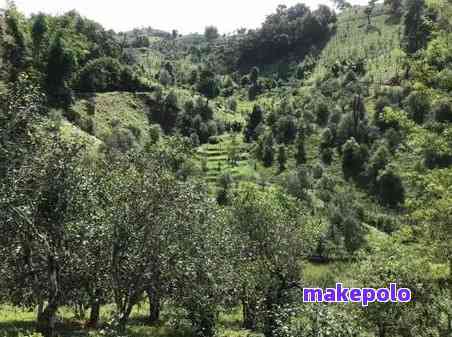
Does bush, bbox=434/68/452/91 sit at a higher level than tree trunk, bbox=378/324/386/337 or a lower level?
higher

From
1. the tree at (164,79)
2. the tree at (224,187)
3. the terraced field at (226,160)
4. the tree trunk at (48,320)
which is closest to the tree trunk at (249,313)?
the tree trunk at (48,320)

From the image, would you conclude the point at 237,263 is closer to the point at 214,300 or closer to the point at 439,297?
the point at 214,300

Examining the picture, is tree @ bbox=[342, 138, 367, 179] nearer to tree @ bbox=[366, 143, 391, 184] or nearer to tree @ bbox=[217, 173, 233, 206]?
tree @ bbox=[366, 143, 391, 184]

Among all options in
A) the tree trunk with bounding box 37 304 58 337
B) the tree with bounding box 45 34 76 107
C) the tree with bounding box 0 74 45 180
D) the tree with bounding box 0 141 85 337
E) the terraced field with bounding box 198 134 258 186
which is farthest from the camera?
the terraced field with bounding box 198 134 258 186

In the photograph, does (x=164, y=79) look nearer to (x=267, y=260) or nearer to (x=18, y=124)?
(x=267, y=260)

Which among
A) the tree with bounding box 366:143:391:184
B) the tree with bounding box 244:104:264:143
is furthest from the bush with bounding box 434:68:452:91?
the tree with bounding box 244:104:264:143

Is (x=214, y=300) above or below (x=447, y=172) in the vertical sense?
below

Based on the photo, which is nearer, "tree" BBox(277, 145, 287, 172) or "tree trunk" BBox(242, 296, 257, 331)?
"tree trunk" BBox(242, 296, 257, 331)

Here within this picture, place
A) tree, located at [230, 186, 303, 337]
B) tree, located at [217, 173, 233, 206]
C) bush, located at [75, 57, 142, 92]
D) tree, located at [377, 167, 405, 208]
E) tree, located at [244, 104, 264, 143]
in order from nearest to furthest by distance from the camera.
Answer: tree, located at [230, 186, 303, 337]
tree, located at [217, 173, 233, 206]
tree, located at [377, 167, 405, 208]
bush, located at [75, 57, 142, 92]
tree, located at [244, 104, 264, 143]

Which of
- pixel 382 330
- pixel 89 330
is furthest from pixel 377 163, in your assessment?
pixel 89 330

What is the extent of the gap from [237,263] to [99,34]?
161 metres

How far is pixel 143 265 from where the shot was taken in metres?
23.5

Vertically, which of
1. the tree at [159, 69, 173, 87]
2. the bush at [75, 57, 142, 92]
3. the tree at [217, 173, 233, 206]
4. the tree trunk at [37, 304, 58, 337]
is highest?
the tree at [159, 69, 173, 87]

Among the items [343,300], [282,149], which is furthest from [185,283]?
[282,149]
